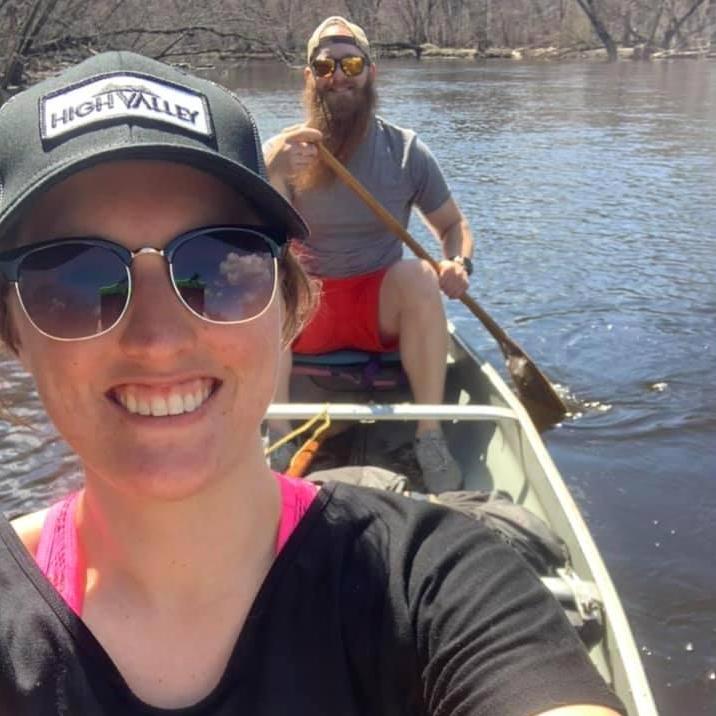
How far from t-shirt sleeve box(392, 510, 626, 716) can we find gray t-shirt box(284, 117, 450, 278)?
2.80 metres

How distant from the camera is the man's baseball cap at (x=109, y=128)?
0.98 m

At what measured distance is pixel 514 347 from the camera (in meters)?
5.29

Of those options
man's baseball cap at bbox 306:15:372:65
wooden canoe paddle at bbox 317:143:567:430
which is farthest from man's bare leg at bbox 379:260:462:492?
wooden canoe paddle at bbox 317:143:567:430

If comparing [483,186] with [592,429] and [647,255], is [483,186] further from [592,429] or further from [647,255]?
[592,429]

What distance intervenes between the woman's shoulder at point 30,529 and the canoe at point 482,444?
1205 millimetres

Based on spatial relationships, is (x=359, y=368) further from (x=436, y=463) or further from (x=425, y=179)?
(x=425, y=179)

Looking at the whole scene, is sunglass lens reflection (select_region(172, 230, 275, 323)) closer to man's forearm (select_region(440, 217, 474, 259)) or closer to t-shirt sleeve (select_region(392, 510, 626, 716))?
t-shirt sleeve (select_region(392, 510, 626, 716))

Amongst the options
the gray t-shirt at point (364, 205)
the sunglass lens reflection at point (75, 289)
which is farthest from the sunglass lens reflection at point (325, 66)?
the sunglass lens reflection at point (75, 289)

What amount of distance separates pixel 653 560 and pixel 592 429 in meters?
1.45

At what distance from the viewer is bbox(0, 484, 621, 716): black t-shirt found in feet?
3.21

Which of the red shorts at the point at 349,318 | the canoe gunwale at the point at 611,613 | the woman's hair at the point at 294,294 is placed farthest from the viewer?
the red shorts at the point at 349,318

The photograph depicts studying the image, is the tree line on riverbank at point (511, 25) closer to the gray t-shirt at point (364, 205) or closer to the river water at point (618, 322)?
the river water at point (618, 322)

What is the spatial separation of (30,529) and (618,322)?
634cm

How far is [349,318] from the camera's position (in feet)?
12.3
